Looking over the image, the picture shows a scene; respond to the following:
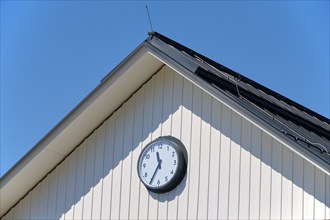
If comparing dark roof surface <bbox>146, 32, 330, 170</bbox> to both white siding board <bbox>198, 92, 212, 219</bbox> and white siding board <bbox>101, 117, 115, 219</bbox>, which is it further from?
white siding board <bbox>101, 117, 115, 219</bbox>

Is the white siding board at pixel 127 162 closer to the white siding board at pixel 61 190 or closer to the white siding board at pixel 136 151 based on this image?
the white siding board at pixel 136 151

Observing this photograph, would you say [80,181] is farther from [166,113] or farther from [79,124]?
[166,113]

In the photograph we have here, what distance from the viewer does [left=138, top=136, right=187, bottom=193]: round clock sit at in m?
14.6

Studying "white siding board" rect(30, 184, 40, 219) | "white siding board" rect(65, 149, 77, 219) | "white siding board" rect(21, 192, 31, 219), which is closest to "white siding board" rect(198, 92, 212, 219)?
"white siding board" rect(65, 149, 77, 219)

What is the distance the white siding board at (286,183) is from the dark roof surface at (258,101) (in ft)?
0.87

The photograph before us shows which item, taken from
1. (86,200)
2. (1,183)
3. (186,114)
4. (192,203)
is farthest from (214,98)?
(1,183)

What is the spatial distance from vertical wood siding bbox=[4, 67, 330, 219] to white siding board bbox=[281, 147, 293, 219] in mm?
12

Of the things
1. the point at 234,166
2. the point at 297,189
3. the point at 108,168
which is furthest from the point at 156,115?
the point at 297,189

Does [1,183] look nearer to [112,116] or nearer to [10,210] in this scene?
[10,210]

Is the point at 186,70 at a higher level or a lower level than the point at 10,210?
higher

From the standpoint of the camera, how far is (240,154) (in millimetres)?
14211

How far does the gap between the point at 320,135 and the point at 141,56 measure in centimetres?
270

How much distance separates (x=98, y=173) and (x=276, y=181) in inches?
111

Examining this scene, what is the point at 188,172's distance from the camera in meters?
14.6
